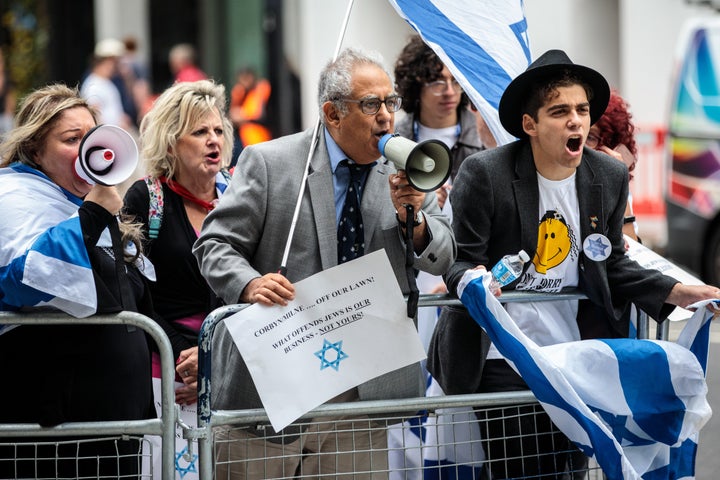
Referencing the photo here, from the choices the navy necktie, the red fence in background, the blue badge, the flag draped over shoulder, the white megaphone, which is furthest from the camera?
the red fence in background

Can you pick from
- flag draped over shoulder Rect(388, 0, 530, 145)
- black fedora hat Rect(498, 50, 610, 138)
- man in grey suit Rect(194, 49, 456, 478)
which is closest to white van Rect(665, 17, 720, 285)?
flag draped over shoulder Rect(388, 0, 530, 145)

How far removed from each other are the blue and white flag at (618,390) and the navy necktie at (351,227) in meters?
0.41

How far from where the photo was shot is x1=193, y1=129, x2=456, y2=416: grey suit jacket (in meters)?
4.25

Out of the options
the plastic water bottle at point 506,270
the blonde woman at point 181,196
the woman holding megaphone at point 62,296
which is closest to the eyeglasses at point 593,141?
the plastic water bottle at point 506,270

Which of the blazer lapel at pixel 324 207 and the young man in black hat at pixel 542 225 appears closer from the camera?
the blazer lapel at pixel 324 207

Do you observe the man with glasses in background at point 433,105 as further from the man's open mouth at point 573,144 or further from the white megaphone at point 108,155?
the white megaphone at point 108,155

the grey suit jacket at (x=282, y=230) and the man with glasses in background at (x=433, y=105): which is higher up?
the man with glasses in background at (x=433, y=105)

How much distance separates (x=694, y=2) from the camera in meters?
13.7

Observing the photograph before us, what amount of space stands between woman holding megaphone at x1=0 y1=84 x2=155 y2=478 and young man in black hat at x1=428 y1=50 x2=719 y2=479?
3.74ft

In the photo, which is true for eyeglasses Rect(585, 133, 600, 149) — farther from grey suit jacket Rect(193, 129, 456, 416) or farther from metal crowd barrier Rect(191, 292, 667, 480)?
grey suit jacket Rect(193, 129, 456, 416)

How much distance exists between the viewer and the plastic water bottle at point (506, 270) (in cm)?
409

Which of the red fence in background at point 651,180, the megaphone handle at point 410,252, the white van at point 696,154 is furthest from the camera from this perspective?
the red fence in background at point 651,180

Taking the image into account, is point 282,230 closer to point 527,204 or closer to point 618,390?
point 527,204

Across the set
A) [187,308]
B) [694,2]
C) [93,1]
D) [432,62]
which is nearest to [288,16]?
[93,1]
